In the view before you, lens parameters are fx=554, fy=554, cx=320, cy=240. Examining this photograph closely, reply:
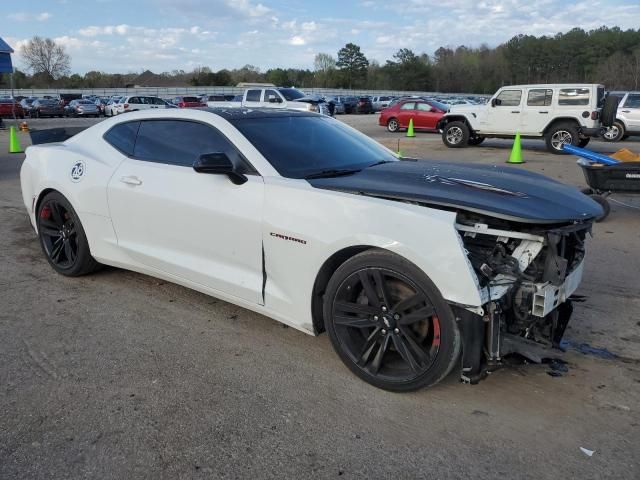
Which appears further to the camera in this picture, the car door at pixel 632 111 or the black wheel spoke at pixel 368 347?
the car door at pixel 632 111

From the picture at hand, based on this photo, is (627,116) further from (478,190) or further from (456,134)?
(478,190)

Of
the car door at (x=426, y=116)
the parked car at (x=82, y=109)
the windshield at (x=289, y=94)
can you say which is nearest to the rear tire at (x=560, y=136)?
the car door at (x=426, y=116)

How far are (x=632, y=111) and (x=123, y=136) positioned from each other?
19899 millimetres

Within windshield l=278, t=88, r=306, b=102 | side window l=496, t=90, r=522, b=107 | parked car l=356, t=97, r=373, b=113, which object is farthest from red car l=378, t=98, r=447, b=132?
parked car l=356, t=97, r=373, b=113

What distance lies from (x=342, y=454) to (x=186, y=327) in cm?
186

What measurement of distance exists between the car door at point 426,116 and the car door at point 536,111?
311 inches

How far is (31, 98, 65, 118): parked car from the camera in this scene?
137 feet

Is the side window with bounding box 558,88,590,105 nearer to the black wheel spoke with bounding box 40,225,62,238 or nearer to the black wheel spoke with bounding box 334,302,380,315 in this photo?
the black wheel spoke with bounding box 40,225,62,238

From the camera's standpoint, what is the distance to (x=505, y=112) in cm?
1727

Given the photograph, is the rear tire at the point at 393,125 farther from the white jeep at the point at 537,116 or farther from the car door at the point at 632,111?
the car door at the point at 632,111

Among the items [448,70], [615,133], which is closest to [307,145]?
[615,133]

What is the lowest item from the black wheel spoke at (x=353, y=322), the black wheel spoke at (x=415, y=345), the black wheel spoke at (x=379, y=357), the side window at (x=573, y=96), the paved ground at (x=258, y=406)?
the paved ground at (x=258, y=406)

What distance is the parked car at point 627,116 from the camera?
1955 centimetres

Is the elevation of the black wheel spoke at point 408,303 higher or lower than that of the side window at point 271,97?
lower
